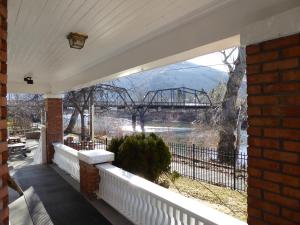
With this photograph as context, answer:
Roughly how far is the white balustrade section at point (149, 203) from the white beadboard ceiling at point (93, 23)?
1.93m

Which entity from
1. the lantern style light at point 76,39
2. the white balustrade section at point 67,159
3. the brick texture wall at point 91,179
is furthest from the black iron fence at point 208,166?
the lantern style light at point 76,39

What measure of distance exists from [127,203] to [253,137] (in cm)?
259

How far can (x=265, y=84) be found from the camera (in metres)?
2.07

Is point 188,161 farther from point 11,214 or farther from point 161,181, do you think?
point 11,214

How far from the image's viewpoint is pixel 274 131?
79.0 inches

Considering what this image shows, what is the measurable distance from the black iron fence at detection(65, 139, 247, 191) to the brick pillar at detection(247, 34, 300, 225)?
554 centimetres

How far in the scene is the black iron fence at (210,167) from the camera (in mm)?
7973

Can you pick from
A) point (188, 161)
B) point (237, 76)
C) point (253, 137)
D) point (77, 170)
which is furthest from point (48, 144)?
point (237, 76)

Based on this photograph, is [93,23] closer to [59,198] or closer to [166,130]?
[59,198]

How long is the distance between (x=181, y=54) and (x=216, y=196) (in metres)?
4.29

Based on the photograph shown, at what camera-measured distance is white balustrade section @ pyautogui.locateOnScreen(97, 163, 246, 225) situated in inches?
104

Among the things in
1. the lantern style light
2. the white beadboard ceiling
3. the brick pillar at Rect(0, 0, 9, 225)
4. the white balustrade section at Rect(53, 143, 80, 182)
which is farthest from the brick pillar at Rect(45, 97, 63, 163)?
the brick pillar at Rect(0, 0, 9, 225)

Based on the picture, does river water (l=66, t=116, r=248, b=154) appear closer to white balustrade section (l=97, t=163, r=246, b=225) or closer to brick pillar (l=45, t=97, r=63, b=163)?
brick pillar (l=45, t=97, r=63, b=163)

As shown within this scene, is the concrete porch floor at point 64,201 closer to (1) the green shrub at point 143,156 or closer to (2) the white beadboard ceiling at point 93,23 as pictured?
(1) the green shrub at point 143,156
